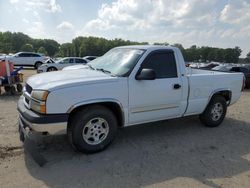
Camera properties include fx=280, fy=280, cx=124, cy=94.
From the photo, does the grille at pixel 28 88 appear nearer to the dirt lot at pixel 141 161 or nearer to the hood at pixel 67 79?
the hood at pixel 67 79

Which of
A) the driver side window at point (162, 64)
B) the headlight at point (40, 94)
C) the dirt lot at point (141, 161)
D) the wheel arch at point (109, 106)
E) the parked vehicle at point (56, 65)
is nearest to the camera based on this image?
the dirt lot at point (141, 161)

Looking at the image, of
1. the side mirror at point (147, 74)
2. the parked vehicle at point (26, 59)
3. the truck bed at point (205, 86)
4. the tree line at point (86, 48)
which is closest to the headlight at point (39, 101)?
the side mirror at point (147, 74)

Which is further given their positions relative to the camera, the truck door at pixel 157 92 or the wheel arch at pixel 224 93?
the wheel arch at pixel 224 93

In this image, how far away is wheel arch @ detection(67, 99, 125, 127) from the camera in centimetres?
450

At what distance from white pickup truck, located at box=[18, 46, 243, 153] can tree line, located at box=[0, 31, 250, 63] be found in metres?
60.4

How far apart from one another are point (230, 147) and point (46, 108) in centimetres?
360

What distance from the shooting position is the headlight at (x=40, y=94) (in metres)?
4.27

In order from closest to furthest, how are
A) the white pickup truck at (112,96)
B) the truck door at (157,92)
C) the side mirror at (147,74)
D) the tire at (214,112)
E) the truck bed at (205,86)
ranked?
the white pickup truck at (112,96) → the side mirror at (147,74) → the truck door at (157,92) → the truck bed at (205,86) → the tire at (214,112)

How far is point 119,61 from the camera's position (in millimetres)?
5504

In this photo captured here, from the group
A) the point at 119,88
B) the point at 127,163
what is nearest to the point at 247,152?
the point at 127,163

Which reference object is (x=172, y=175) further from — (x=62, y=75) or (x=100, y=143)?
(x=62, y=75)

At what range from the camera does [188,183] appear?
3.99 meters

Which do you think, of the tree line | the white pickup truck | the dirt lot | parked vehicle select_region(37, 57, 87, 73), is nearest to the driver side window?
the white pickup truck

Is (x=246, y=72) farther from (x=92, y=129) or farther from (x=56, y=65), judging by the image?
(x=56, y=65)
